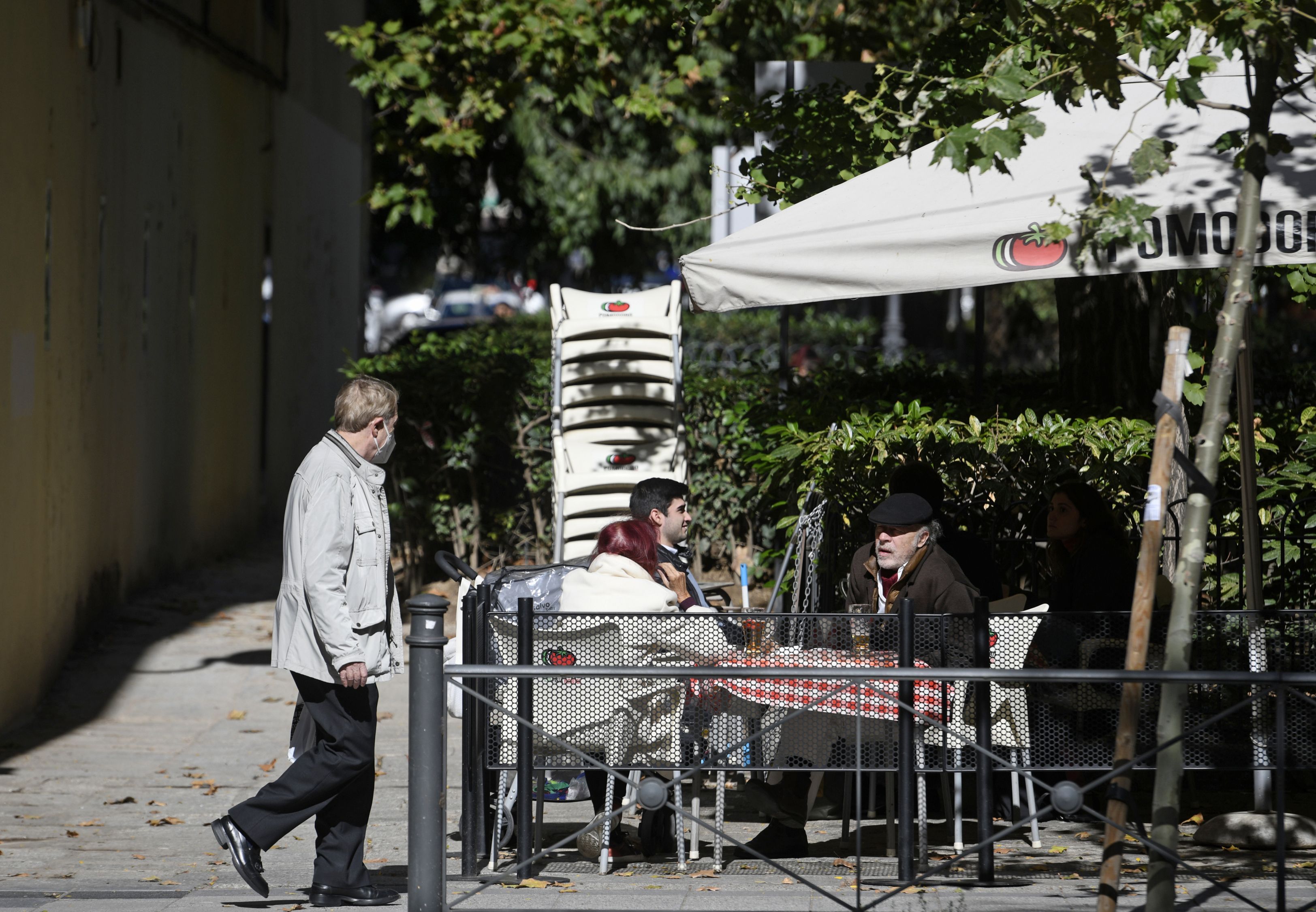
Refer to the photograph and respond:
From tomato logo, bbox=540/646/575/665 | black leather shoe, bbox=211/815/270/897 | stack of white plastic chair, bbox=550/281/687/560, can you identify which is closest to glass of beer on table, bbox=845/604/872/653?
tomato logo, bbox=540/646/575/665

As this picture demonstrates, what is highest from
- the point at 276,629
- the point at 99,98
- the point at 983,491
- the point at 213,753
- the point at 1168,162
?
the point at 99,98

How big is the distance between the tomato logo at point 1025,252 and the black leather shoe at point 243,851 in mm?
3213

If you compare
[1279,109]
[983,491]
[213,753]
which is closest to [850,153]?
[983,491]

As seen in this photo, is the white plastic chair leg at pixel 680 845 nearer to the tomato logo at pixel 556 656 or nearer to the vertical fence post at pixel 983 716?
the tomato logo at pixel 556 656

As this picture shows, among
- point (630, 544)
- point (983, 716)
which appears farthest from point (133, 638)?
point (983, 716)

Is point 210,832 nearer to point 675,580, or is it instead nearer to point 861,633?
point 675,580

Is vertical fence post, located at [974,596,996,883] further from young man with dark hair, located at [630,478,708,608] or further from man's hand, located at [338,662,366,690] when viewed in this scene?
young man with dark hair, located at [630,478,708,608]

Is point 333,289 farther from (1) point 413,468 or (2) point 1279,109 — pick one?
(2) point 1279,109

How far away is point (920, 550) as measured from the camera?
6.16m

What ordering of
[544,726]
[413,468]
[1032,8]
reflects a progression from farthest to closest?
1. [413,468]
2. [544,726]
3. [1032,8]

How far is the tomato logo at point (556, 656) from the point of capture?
212 inches

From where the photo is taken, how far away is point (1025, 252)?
5250 mm

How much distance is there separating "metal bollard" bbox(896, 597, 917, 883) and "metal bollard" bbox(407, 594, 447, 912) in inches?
61.1

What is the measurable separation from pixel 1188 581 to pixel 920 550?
76.9 inches
